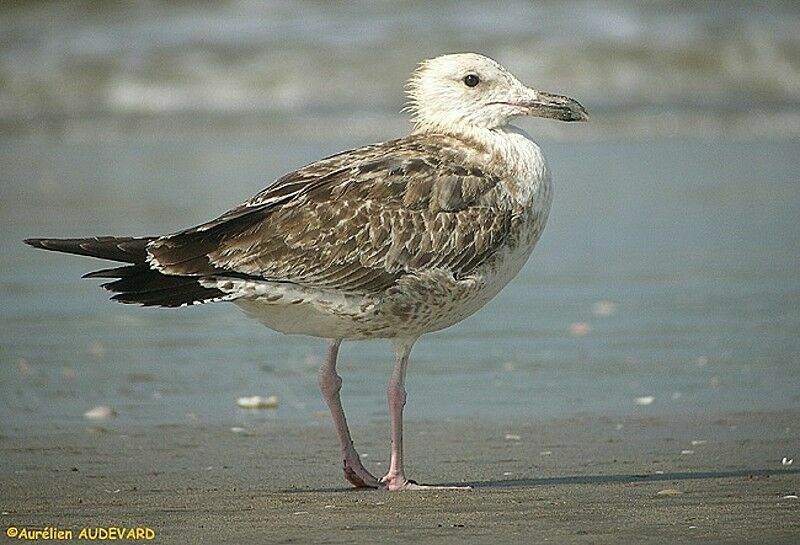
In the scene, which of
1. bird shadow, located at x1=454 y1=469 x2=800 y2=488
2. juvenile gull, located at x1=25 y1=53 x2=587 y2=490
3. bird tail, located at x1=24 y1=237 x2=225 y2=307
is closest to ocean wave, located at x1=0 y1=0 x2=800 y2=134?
juvenile gull, located at x1=25 y1=53 x2=587 y2=490

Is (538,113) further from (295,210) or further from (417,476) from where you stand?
(417,476)

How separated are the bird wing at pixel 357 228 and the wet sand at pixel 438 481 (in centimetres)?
79

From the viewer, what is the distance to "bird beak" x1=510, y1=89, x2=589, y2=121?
6180 millimetres

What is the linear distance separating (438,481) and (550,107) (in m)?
1.66

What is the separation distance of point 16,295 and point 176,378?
8.27 ft

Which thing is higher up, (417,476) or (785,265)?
(785,265)

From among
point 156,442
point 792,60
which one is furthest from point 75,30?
point 156,442

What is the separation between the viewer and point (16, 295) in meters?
9.40

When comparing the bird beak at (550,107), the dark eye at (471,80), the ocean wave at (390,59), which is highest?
the ocean wave at (390,59)

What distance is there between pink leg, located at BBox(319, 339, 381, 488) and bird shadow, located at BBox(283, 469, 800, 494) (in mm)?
43

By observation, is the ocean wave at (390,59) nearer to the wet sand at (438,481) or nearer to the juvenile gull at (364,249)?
the wet sand at (438,481)

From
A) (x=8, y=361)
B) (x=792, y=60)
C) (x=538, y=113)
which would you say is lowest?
(x=8, y=361)

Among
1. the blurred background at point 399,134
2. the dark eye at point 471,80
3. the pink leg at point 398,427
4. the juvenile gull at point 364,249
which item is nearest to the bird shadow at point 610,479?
the pink leg at point 398,427

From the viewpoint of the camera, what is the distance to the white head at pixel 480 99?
618cm
